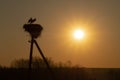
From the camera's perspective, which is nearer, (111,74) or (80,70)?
(80,70)

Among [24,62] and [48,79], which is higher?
[24,62]

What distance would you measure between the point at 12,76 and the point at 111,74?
12.7 meters

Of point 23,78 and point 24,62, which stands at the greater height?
point 24,62

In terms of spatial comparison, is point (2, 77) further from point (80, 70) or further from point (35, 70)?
point (80, 70)

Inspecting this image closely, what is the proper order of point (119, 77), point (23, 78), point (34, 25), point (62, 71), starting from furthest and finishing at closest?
point (119, 77)
point (62, 71)
point (23, 78)
point (34, 25)

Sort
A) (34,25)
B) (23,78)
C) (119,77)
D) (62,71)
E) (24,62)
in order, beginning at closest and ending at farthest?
1. (34,25)
2. (23,78)
3. (62,71)
4. (119,77)
5. (24,62)

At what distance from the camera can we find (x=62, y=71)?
4819cm

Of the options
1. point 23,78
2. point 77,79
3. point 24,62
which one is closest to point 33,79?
point 23,78

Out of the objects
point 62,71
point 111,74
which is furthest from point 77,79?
point 111,74

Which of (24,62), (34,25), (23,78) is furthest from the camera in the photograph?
(24,62)

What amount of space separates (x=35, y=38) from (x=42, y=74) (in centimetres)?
884

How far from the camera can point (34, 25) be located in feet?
123

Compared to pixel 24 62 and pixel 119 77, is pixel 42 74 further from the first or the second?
pixel 24 62

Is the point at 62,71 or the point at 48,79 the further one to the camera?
the point at 62,71
